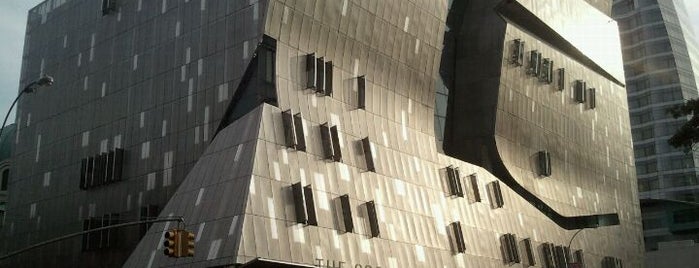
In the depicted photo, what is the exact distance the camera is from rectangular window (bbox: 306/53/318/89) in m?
43.9

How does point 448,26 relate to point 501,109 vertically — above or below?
above

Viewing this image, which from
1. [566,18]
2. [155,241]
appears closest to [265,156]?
[155,241]

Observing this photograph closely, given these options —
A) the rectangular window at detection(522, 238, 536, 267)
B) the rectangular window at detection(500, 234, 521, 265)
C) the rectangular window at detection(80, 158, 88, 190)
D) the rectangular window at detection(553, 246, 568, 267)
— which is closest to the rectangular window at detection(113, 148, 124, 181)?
the rectangular window at detection(80, 158, 88, 190)

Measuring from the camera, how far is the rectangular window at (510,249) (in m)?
56.0

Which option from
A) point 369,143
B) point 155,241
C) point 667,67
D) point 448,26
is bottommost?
point 155,241

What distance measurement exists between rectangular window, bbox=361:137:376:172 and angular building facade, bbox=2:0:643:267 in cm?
14

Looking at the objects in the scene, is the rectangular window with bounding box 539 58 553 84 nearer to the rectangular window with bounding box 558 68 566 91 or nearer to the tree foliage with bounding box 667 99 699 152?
the rectangular window with bounding box 558 68 566 91

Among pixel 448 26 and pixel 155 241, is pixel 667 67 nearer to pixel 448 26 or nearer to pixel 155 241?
pixel 448 26

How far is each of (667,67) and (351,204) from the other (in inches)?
4407

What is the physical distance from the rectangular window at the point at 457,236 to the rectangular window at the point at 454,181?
8.66 feet

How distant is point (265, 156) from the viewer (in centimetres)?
3925

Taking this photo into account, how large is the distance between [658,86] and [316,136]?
111 metres

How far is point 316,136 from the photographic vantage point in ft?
142

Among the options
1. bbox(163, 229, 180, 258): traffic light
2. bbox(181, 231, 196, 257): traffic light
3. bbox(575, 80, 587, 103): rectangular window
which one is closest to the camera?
bbox(163, 229, 180, 258): traffic light
